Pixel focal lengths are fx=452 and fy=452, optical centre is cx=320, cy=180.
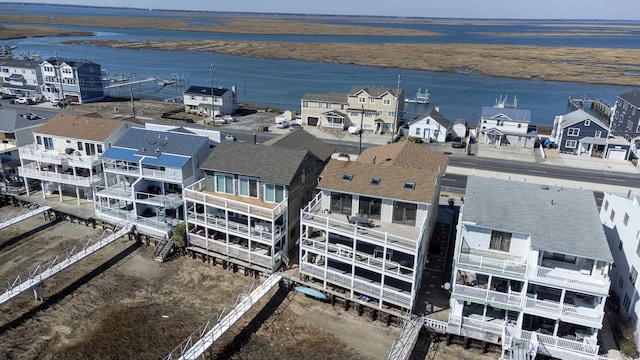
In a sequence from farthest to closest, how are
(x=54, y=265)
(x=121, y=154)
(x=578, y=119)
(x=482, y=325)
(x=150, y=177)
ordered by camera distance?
(x=578, y=119)
(x=121, y=154)
(x=150, y=177)
(x=54, y=265)
(x=482, y=325)

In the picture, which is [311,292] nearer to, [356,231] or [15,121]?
[356,231]

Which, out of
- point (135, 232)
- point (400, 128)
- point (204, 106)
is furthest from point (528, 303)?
point (204, 106)

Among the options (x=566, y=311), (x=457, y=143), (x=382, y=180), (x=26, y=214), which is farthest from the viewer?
(x=457, y=143)

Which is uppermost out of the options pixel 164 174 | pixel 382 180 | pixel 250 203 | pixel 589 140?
pixel 382 180

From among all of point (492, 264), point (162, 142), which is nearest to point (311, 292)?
point (492, 264)

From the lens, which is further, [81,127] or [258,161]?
[81,127]

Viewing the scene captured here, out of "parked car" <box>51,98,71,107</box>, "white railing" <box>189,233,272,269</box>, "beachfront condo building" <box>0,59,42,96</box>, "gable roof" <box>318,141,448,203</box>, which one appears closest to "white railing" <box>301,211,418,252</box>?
"gable roof" <box>318,141,448,203</box>

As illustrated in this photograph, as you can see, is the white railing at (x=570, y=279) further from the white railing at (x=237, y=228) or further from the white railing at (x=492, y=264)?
the white railing at (x=237, y=228)
